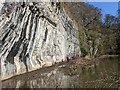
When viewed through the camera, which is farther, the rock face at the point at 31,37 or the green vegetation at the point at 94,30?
the green vegetation at the point at 94,30

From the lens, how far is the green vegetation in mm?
34281

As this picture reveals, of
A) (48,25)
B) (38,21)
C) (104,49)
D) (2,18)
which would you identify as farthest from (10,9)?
(104,49)

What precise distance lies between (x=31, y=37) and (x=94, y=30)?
75.7 feet

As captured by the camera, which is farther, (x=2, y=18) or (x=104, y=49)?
(x=104, y=49)

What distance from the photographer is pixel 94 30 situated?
42750mm

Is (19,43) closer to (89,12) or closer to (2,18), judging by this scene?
(2,18)

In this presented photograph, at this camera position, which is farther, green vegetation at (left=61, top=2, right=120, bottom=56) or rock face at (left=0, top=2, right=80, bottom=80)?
green vegetation at (left=61, top=2, right=120, bottom=56)

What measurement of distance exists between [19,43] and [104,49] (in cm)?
2450

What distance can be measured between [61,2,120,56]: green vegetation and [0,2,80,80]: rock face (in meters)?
4.98

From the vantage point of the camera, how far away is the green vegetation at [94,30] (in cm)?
3428

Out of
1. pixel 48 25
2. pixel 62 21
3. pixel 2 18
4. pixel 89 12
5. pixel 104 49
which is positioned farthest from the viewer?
pixel 89 12

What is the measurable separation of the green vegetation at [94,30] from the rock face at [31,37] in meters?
4.98

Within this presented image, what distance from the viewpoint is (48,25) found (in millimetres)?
23844

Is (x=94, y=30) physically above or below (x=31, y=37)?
above
